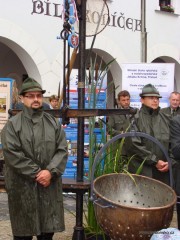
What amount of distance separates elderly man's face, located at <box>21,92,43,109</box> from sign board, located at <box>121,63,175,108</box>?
12.2ft

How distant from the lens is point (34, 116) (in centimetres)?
392

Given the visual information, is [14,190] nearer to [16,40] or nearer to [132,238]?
[132,238]

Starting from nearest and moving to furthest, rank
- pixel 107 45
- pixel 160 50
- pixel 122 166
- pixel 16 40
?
pixel 122 166
pixel 16 40
pixel 107 45
pixel 160 50

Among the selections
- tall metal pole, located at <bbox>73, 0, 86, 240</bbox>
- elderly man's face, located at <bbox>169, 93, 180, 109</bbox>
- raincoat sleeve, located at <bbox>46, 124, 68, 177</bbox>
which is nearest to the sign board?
elderly man's face, located at <bbox>169, 93, 180, 109</bbox>

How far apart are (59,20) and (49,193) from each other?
813 cm

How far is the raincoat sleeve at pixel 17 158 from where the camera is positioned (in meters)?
3.68

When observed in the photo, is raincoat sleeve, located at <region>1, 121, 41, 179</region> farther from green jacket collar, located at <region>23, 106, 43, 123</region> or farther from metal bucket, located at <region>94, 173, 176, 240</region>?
metal bucket, located at <region>94, 173, 176, 240</region>

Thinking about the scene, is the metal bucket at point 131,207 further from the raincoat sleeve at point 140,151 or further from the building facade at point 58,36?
the building facade at point 58,36

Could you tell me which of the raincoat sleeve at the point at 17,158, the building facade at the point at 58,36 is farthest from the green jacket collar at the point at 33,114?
the building facade at the point at 58,36

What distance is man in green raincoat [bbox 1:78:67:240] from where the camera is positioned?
376 cm

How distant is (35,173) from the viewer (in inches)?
145

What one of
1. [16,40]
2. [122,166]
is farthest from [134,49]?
[122,166]

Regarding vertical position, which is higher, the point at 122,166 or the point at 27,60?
the point at 27,60

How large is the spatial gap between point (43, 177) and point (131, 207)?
81 centimetres
